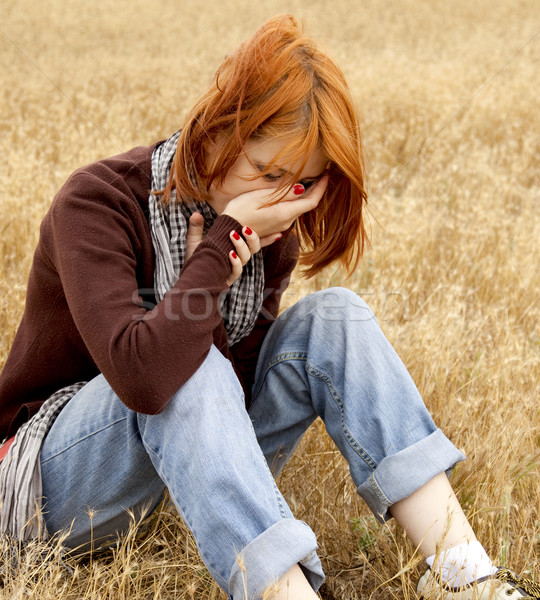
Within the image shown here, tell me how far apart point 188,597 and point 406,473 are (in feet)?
1.96

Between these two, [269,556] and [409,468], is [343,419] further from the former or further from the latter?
[269,556]

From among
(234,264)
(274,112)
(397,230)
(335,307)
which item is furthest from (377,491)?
(397,230)

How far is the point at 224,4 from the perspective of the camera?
1142 centimetres

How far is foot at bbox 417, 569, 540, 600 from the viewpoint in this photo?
1424mm

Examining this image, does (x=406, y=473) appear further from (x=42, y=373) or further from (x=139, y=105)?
(x=139, y=105)

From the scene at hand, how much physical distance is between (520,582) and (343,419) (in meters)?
0.48

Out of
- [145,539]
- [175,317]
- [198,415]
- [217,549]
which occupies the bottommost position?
[145,539]

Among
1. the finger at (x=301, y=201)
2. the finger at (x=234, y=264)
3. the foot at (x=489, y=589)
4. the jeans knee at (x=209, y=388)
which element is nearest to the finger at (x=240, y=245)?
the finger at (x=234, y=264)

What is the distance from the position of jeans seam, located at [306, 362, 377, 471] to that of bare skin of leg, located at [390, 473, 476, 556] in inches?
4.3

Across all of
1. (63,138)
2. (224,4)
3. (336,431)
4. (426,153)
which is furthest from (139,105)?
(224,4)

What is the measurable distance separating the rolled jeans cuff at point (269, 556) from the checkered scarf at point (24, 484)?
0.45 m

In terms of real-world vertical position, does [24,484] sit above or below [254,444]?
below

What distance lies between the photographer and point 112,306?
1.41 metres

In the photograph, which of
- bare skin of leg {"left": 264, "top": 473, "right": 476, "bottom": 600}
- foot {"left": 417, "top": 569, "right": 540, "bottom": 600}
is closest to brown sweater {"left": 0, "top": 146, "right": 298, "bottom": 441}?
bare skin of leg {"left": 264, "top": 473, "right": 476, "bottom": 600}
